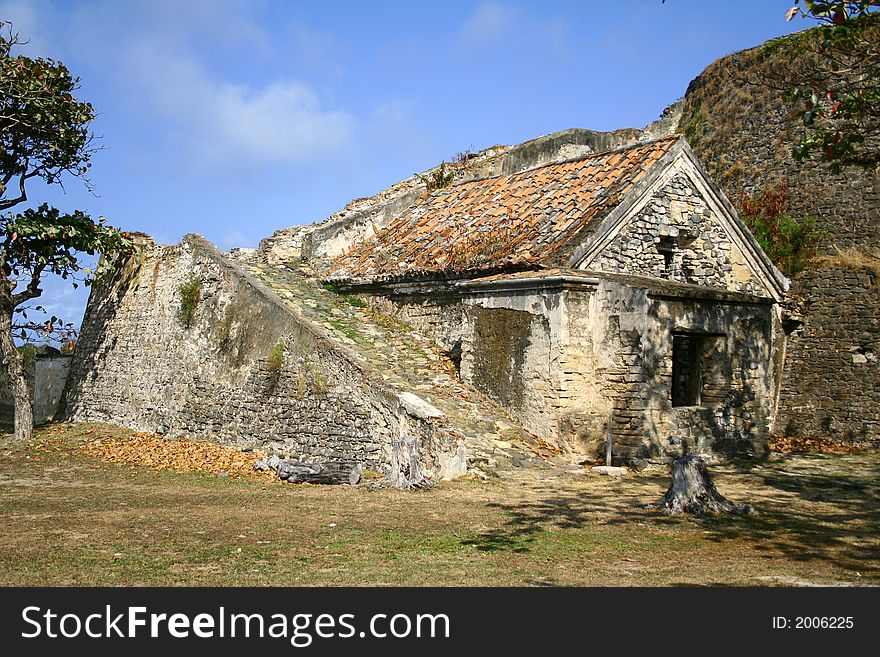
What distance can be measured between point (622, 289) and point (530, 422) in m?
2.59

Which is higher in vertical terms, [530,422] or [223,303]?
[223,303]

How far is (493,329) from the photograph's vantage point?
605 inches

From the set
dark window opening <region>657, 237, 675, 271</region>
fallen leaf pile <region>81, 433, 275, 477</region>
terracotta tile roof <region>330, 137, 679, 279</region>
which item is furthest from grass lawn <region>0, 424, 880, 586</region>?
terracotta tile roof <region>330, 137, 679, 279</region>

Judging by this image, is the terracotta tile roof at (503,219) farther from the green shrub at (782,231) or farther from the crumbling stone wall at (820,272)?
the green shrub at (782,231)

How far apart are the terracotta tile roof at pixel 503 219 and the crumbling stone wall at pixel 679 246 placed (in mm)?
626

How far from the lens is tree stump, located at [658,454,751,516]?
10.2m

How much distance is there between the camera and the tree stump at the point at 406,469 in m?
12.2

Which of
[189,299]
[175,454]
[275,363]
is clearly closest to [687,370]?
[275,363]

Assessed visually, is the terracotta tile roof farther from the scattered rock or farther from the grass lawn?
the grass lawn

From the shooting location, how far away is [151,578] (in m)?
7.04

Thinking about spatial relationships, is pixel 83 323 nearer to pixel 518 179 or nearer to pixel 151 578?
pixel 518 179

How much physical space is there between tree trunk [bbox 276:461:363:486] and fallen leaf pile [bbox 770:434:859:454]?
351 inches

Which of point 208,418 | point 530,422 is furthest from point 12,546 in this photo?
point 208,418

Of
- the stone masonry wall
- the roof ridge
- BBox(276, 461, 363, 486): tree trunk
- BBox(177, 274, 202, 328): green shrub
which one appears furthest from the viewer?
BBox(177, 274, 202, 328): green shrub
